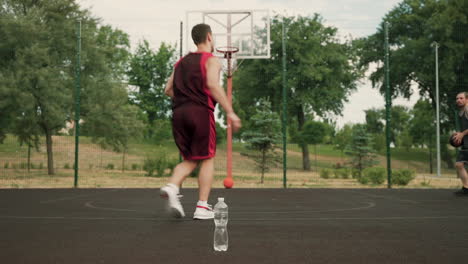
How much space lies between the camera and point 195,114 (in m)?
3.85

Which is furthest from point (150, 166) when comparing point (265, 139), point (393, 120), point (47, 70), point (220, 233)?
point (393, 120)

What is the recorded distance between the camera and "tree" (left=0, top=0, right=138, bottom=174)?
14945 mm

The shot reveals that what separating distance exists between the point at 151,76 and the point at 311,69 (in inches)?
745

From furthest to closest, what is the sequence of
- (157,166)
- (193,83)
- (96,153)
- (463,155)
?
(96,153), (157,166), (463,155), (193,83)

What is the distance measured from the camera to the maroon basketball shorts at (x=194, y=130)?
385cm

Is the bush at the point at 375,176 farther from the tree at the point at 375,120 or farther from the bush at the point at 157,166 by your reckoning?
the tree at the point at 375,120

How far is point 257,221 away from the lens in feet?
14.2

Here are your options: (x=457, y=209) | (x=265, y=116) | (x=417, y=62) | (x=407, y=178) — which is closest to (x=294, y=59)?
(x=417, y=62)

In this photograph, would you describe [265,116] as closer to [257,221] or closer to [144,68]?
[257,221]

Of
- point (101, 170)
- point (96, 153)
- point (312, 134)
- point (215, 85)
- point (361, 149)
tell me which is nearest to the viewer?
point (215, 85)

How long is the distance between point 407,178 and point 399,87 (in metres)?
17.5

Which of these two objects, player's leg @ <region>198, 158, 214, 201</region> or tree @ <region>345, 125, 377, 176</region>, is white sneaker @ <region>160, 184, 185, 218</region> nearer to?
player's leg @ <region>198, 158, 214, 201</region>

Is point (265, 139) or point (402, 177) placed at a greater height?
point (265, 139)

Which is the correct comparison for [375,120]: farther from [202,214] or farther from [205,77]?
[205,77]
